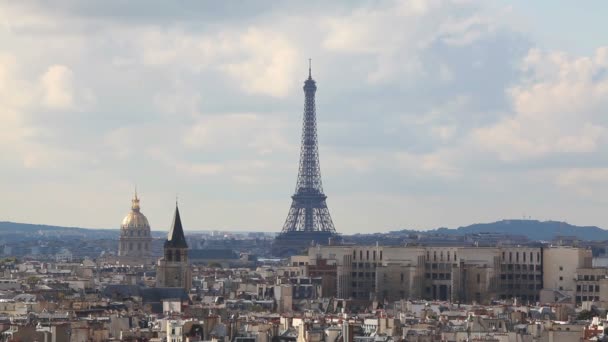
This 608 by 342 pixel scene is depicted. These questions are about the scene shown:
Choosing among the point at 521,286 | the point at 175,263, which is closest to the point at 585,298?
the point at 521,286

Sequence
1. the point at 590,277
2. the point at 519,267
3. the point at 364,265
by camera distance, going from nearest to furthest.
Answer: the point at 590,277, the point at 519,267, the point at 364,265

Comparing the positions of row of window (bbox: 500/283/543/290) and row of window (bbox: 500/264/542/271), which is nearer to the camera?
row of window (bbox: 500/283/543/290)

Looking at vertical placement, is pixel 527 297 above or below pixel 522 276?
below

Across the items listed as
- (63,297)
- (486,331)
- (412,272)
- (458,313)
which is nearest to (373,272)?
(412,272)

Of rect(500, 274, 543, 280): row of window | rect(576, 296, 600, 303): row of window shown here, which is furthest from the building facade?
rect(576, 296, 600, 303): row of window

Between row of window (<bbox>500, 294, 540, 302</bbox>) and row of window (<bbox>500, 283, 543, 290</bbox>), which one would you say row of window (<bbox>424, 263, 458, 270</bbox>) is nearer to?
row of window (<bbox>500, 283, 543, 290</bbox>)

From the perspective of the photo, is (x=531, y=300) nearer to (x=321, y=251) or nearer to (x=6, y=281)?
(x=321, y=251)

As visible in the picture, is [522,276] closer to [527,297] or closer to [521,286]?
[521,286]

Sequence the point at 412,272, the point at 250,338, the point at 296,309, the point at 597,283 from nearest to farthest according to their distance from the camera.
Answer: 1. the point at 250,338
2. the point at 296,309
3. the point at 597,283
4. the point at 412,272
